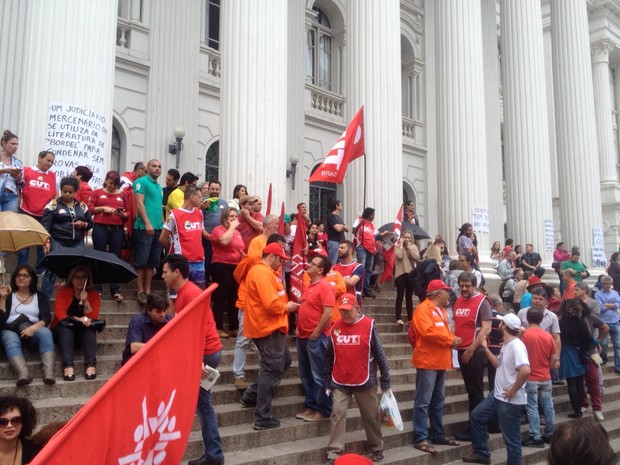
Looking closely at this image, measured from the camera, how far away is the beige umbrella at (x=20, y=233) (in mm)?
5828

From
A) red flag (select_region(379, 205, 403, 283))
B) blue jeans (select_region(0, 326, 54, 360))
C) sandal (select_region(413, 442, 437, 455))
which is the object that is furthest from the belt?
red flag (select_region(379, 205, 403, 283))

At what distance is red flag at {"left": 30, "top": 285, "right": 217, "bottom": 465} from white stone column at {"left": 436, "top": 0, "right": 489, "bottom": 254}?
13092 millimetres

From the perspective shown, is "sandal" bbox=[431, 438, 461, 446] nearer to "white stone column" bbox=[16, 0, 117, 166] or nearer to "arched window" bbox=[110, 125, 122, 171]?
"white stone column" bbox=[16, 0, 117, 166]

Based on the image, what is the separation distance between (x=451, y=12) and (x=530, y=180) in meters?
5.05

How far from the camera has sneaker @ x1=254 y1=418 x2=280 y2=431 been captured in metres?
5.60

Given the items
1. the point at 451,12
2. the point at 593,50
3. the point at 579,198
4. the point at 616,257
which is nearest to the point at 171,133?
the point at 451,12

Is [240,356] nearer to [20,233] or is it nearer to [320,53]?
[20,233]

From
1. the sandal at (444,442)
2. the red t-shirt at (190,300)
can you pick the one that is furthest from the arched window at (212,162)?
the red t-shirt at (190,300)

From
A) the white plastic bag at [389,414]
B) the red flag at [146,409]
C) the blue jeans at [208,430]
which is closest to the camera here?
the red flag at [146,409]

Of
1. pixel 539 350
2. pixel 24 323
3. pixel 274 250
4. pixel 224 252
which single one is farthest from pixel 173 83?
pixel 539 350

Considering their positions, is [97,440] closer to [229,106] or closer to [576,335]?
[576,335]

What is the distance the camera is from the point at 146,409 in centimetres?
184

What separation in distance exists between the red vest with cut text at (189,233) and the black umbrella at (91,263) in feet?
3.04

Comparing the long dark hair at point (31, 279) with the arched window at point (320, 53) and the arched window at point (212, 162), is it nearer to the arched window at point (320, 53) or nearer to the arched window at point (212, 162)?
the arched window at point (212, 162)
